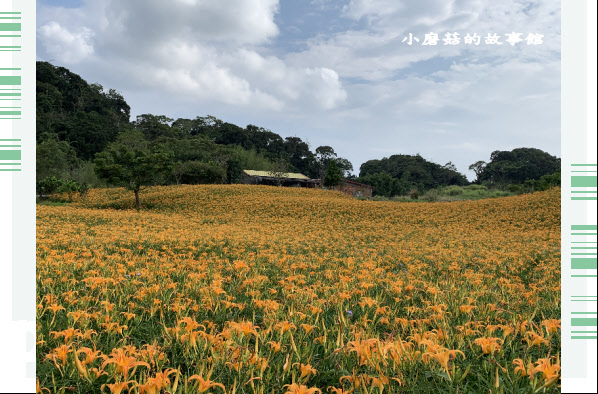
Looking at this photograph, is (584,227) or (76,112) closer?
(584,227)

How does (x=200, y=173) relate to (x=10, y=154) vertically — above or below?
above

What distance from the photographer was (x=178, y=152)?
37.1 meters

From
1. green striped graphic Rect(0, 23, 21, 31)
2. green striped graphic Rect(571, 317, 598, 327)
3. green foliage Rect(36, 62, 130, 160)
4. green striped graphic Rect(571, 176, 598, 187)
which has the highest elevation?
green foliage Rect(36, 62, 130, 160)

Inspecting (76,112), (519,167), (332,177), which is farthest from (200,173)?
(519,167)

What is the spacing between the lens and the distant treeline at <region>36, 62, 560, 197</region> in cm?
2719

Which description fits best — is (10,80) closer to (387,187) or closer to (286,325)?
(286,325)

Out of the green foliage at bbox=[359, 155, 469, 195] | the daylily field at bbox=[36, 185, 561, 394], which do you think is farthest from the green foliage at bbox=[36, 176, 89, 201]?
the green foliage at bbox=[359, 155, 469, 195]

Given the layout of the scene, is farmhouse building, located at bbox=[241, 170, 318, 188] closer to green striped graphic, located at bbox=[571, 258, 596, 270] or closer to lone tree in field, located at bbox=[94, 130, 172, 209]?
lone tree in field, located at bbox=[94, 130, 172, 209]

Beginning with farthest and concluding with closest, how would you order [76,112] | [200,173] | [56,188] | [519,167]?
[519,167] → [76,112] → [200,173] → [56,188]

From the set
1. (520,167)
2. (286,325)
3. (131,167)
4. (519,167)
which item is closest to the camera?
(286,325)

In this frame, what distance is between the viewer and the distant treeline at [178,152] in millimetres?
27188

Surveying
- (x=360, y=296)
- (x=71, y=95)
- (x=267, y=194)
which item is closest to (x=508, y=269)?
(x=360, y=296)

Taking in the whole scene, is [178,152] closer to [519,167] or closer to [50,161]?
[50,161]

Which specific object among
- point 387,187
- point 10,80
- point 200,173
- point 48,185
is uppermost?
point 200,173
